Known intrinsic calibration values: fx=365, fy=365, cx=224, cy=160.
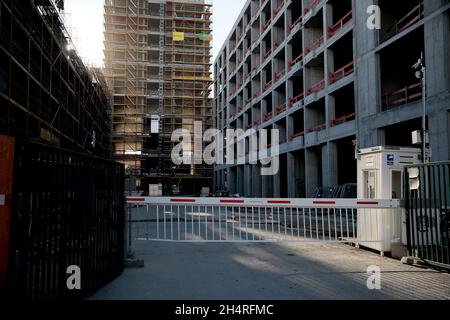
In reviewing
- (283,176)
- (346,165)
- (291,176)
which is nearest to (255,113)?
(283,176)

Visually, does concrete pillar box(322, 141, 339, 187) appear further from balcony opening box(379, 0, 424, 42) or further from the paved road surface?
the paved road surface

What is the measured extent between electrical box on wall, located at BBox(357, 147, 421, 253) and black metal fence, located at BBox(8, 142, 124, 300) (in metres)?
5.34

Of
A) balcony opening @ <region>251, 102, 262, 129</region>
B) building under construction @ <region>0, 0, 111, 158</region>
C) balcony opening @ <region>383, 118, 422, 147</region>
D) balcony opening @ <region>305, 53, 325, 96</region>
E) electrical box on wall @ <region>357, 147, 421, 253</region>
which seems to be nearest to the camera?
electrical box on wall @ <region>357, 147, 421, 253</region>

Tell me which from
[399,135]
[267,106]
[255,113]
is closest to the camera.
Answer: [399,135]

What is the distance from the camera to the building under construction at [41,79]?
40.7ft

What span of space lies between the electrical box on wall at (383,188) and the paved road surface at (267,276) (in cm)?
50

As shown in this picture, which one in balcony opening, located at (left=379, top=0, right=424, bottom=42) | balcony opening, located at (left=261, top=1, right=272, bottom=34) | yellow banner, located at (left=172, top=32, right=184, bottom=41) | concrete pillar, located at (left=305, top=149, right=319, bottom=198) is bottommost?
concrete pillar, located at (left=305, top=149, right=319, bottom=198)

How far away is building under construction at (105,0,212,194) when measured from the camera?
4303 cm

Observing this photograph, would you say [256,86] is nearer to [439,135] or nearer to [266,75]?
[266,75]

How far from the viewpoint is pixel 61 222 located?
4227 mm

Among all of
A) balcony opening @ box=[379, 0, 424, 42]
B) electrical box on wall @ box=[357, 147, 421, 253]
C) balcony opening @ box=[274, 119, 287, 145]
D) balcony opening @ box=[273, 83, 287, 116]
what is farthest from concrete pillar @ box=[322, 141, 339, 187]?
electrical box on wall @ box=[357, 147, 421, 253]

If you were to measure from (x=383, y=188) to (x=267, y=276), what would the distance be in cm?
372

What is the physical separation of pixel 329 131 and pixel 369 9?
7299mm
